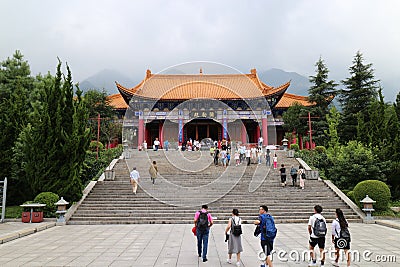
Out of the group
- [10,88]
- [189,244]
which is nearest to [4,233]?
[189,244]

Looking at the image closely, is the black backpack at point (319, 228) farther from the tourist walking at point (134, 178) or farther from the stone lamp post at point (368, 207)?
the tourist walking at point (134, 178)

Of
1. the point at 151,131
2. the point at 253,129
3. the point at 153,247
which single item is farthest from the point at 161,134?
the point at 153,247

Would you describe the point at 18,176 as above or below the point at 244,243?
above

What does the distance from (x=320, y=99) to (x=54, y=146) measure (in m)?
21.3

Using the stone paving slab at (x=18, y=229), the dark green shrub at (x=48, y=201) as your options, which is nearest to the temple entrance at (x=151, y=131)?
the dark green shrub at (x=48, y=201)

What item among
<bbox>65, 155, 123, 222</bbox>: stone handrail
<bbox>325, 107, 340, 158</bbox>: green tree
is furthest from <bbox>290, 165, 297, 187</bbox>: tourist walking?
<bbox>65, 155, 123, 222</bbox>: stone handrail

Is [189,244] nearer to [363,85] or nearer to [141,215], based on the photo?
[141,215]

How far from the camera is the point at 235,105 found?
99.2 feet

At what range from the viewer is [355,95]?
79.0ft

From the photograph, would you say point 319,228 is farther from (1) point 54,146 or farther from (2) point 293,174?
(1) point 54,146

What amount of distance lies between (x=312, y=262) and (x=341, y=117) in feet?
67.9

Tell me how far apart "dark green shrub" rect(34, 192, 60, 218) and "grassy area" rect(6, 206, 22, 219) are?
128 cm

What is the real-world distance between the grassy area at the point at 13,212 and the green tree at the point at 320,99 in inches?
805

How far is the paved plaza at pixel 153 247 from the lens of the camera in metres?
5.67
